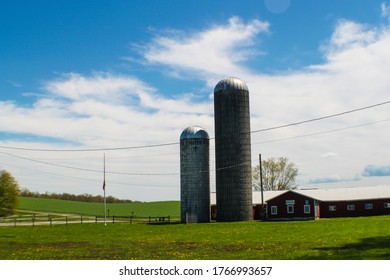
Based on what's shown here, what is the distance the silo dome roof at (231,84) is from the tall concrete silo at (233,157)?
15cm

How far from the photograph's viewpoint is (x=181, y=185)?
60.6 metres

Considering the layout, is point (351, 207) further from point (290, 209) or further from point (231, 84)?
point (231, 84)

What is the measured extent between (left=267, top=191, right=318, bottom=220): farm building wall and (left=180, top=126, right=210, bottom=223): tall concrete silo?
9945 mm

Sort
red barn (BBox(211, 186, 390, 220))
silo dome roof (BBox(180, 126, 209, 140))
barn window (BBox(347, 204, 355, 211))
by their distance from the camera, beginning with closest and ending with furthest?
silo dome roof (BBox(180, 126, 209, 140)) → red barn (BBox(211, 186, 390, 220)) → barn window (BBox(347, 204, 355, 211))

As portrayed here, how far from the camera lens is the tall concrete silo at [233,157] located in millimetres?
58406

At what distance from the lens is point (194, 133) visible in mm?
60312

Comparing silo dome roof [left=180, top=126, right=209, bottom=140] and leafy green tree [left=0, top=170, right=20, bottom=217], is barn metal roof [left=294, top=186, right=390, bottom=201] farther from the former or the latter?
leafy green tree [left=0, top=170, right=20, bottom=217]

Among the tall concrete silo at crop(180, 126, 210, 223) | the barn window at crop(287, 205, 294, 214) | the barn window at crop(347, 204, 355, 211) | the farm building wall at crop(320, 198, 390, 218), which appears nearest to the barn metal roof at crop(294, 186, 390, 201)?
the farm building wall at crop(320, 198, 390, 218)

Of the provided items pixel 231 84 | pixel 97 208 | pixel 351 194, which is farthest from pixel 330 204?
pixel 97 208

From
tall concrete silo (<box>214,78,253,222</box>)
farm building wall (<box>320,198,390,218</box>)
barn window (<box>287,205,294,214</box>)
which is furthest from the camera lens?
farm building wall (<box>320,198,390,218</box>)

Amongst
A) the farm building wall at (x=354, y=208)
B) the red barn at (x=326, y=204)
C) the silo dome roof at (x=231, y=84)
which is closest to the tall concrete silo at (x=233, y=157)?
the silo dome roof at (x=231, y=84)

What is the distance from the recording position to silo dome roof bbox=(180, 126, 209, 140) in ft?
198

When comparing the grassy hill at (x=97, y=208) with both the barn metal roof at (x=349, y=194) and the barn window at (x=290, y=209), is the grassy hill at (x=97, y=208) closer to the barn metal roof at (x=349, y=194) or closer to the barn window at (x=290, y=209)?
the barn metal roof at (x=349, y=194)
